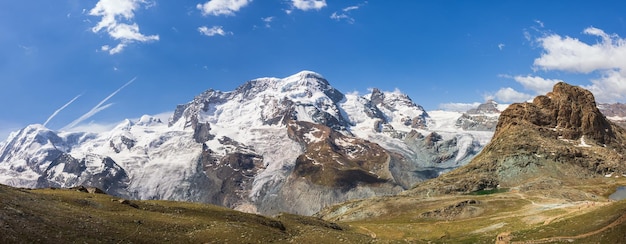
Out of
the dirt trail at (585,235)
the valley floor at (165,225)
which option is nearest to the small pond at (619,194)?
the valley floor at (165,225)

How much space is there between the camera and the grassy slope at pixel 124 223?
51875mm

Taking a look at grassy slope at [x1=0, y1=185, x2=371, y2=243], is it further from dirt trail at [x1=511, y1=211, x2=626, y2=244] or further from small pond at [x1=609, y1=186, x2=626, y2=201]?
small pond at [x1=609, y1=186, x2=626, y2=201]

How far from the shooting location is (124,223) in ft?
202

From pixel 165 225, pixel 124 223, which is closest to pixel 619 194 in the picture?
pixel 165 225

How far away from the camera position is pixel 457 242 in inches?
3413

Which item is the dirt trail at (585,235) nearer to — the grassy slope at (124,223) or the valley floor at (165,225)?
the valley floor at (165,225)

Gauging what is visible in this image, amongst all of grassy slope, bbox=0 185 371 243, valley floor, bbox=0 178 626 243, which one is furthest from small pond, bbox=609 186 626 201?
grassy slope, bbox=0 185 371 243

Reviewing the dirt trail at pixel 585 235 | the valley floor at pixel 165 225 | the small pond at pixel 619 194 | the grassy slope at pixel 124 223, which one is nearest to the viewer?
the grassy slope at pixel 124 223

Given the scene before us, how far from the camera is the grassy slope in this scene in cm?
5188

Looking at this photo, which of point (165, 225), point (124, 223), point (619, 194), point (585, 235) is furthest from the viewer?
point (619, 194)

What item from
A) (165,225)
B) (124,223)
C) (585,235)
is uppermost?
(124,223)

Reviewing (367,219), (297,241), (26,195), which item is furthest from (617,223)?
(367,219)

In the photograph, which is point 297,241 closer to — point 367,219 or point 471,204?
point 471,204

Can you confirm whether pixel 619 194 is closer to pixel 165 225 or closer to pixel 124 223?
pixel 165 225
